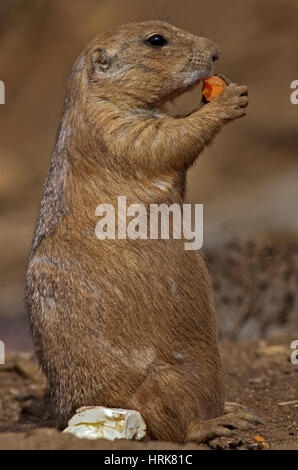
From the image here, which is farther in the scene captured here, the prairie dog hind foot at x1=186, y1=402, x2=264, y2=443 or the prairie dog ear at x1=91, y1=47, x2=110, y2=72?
the prairie dog ear at x1=91, y1=47, x2=110, y2=72

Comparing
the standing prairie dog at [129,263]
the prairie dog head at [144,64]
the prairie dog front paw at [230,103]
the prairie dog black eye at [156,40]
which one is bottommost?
the standing prairie dog at [129,263]

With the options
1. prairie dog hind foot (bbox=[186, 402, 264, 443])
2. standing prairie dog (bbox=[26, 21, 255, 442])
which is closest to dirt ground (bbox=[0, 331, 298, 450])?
prairie dog hind foot (bbox=[186, 402, 264, 443])

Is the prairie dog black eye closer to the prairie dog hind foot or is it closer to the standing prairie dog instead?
the standing prairie dog

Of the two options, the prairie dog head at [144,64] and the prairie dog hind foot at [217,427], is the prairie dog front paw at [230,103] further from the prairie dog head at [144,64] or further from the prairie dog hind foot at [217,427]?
the prairie dog hind foot at [217,427]

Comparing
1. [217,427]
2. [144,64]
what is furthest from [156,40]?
[217,427]

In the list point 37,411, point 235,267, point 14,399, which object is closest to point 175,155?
point 37,411

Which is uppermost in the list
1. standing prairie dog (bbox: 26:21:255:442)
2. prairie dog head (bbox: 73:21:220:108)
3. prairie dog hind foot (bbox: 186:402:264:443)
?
prairie dog head (bbox: 73:21:220:108)

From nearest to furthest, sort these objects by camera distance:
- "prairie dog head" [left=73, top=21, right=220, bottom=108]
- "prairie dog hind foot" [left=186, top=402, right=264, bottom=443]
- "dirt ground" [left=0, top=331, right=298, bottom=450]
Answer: "dirt ground" [left=0, top=331, right=298, bottom=450], "prairie dog hind foot" [left=186, top=402, right=264, bottom=443], "prairie dog head" [left=73, top=21, right=220, bottom=108]

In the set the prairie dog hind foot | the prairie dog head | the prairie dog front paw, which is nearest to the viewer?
the prairie dog hind foot

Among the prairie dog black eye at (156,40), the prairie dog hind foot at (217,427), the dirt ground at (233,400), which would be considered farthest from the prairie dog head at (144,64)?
the dirt ground at (233,400)
